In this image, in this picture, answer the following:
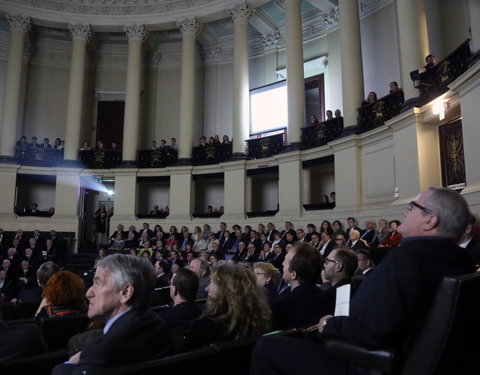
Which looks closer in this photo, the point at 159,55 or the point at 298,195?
the point at 298,195

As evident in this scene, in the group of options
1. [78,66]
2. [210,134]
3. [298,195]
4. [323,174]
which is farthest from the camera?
[210,134]

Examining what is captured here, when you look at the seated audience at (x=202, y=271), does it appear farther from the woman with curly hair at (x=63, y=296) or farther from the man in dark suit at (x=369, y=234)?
the man in dark suit at (x=369, y=234)

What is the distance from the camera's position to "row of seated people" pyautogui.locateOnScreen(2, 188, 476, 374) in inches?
56.5

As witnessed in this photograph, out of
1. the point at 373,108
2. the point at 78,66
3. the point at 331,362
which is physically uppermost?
the point at 78,66

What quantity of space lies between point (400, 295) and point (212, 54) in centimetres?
1619

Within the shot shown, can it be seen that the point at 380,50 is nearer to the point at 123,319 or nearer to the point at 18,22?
the point at 123,319

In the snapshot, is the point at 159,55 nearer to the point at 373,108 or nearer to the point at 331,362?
the point at 373,108

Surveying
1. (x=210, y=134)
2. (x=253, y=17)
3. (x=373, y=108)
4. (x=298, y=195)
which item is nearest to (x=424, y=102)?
(x=373, y=108)

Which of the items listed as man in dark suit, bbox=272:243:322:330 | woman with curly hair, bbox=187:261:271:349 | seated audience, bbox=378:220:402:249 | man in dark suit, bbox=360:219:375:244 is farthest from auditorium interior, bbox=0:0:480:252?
woman with curly hair, bbox=187:261:271:349

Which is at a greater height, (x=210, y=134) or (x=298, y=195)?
(x=210, y=134)

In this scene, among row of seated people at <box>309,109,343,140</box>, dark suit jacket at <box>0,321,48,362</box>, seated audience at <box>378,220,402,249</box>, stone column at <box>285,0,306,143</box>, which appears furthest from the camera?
stone column at <box>285,0,306,143</box>

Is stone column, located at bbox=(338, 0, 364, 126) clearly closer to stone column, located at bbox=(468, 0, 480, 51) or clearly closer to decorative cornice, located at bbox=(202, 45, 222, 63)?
stone column, located at bbox=(468, 0, 480, 51)

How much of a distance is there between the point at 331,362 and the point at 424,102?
23.8ft

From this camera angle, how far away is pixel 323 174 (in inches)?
506
